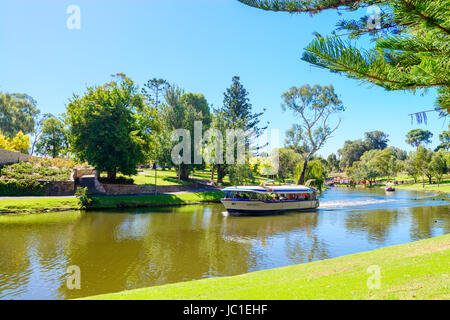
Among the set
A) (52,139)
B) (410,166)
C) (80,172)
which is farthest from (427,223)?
(52,139)

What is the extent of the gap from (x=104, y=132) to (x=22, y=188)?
37.7 feet

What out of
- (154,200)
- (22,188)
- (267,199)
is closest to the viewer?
(22,188)

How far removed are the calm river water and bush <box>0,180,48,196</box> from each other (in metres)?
7.99

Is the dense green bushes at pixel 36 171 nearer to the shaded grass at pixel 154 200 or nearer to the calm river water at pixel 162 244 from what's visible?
the shaded grass at pixel 154 200

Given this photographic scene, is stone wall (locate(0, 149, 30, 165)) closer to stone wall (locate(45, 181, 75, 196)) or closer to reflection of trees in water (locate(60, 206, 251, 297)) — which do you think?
stone wall (locate(45, 181, 75, 196))

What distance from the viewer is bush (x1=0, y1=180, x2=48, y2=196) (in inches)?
1245

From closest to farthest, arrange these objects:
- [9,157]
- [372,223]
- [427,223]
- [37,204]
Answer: [427,223]
[372,223]
[37,204]
[9,157]

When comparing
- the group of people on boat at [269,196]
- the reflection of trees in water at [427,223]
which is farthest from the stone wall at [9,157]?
the reflection of trees in water at [427,223]

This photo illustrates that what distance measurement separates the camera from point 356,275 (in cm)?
877

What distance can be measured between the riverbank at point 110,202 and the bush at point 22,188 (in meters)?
3.28

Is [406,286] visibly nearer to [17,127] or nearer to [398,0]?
[398,0]

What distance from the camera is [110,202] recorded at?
33.9 meters

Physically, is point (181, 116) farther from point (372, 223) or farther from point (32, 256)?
point (32, 256)

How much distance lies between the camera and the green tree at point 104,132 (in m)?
37.5
